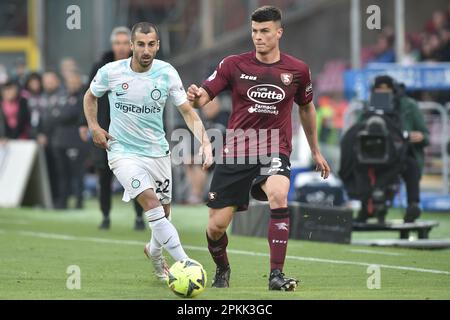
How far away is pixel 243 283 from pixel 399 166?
196 inches

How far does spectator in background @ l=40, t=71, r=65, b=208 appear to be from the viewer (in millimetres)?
22094

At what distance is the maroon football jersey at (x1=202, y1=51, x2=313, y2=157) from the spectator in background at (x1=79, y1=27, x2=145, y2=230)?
530cm

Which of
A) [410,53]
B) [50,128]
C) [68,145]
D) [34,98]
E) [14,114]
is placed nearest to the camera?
[68,145]

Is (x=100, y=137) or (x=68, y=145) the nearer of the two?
(x=100, y=137)

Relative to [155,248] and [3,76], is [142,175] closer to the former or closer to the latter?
[155,248]

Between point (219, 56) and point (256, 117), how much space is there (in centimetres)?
1722

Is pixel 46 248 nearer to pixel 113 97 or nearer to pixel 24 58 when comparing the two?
pixel 113 97

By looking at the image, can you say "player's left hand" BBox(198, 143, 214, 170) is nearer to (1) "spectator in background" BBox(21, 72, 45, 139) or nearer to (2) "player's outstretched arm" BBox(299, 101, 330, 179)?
(2) "player's outstretched arm" BBox(299, 101, 330, 179)

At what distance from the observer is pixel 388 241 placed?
15.0 metres

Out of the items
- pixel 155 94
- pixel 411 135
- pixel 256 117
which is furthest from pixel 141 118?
pixel 411 135

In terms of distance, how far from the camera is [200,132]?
33.5ft

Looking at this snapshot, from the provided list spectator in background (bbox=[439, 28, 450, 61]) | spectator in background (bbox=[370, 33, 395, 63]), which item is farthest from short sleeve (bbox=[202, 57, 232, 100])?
spectator in background (bbox=[370, 33, 395, 63])
